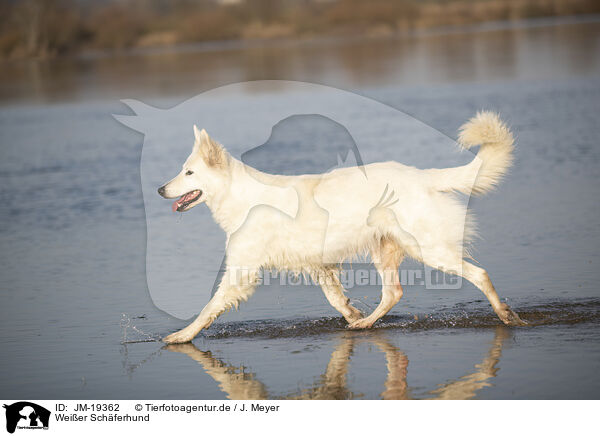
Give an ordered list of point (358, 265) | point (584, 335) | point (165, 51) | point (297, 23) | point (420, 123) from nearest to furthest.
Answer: point (584, 335) < point (358, 265) < point (420, 123) < point (165, 51) < point (297, 23)

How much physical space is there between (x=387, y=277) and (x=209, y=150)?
7.05 feet

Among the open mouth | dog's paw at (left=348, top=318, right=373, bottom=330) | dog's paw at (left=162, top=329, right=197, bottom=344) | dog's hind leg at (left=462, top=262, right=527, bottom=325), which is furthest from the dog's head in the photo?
dog's hind leg at (left=462, top=262, right=527, bottom=325)

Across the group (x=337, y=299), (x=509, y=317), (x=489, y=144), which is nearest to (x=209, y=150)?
(x=337, y=299)

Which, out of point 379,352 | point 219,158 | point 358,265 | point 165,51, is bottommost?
point 379,352

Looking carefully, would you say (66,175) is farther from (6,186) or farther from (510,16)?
(510,16)

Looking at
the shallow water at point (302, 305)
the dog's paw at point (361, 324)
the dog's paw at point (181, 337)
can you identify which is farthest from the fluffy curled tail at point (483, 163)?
the dog's paw at point (181, 337)

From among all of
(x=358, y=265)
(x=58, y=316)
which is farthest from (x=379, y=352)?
(x=58, y=316)

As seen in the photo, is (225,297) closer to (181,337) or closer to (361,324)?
(181,337)

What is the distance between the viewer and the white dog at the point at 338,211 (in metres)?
8.03

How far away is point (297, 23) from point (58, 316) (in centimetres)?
5648

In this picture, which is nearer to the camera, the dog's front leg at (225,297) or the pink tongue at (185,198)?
the dog's front leg at (225,297)

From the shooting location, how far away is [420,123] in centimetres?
2072
